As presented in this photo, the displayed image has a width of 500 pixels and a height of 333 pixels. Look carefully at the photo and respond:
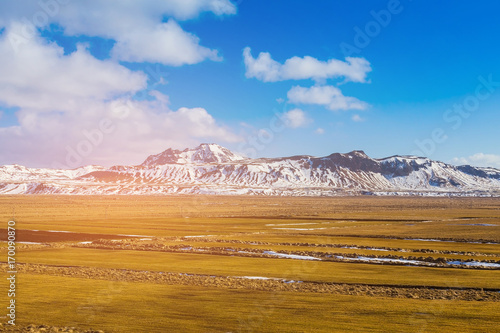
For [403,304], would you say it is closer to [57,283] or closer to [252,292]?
[252,292]

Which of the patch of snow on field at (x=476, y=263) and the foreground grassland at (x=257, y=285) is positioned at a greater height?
the foreground grassland at (x=257, y=285)

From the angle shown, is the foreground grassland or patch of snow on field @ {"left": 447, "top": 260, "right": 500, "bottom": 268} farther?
patch of snow on field @ {"left": 447, "top": 260, "right": 500, "bottom": 268}

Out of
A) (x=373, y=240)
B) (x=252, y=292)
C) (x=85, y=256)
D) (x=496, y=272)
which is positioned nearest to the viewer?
(x=252, y=292)

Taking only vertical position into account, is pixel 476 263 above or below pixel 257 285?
below

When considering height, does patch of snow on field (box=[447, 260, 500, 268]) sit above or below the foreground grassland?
below

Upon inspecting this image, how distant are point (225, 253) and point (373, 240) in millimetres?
27018

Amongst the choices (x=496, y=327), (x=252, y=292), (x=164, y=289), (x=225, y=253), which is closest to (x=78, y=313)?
(x=164, y=289)

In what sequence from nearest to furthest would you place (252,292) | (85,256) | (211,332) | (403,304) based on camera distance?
(211,332) < (403,304) < (252,292) < (85,256)

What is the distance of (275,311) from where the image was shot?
937 inches

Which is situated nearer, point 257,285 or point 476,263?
point 257,285

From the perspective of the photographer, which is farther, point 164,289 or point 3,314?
point 164,289

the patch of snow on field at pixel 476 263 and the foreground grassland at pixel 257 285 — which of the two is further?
the patch of snow on field at pixel 476 263

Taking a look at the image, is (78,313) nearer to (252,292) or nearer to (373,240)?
(252,292)

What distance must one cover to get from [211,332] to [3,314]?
40.1 feet
